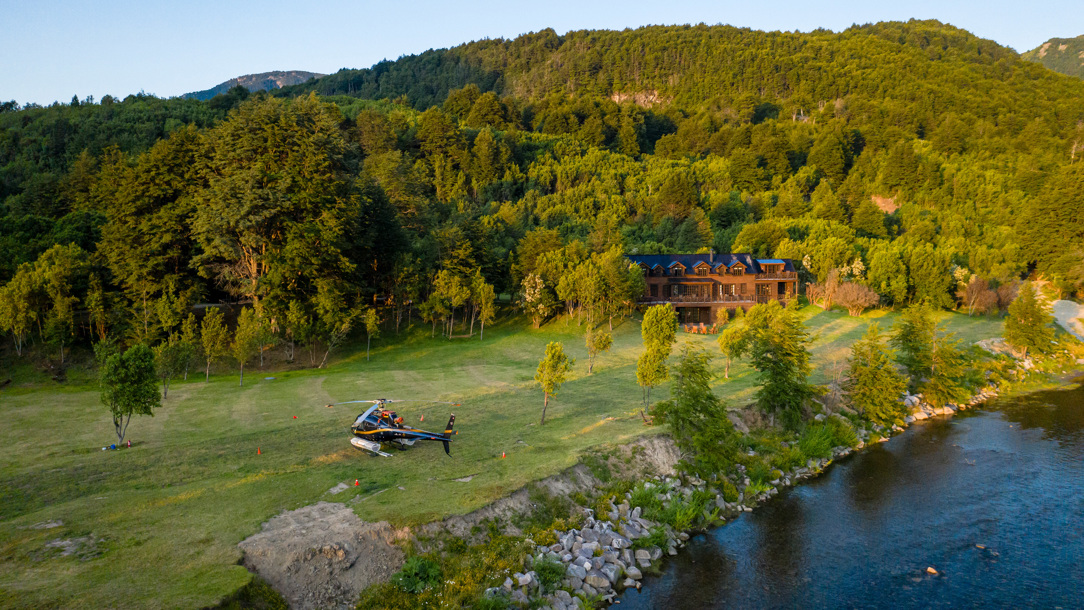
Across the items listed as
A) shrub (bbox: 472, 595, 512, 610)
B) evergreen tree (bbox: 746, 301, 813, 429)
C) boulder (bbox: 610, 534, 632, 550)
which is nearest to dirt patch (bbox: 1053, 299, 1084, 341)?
evergreen tree (bbox: 746, 301, 813, 429)

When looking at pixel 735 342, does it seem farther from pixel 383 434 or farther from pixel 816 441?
pixel 383 434

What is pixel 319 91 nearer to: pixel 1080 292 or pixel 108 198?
pixel 108 198

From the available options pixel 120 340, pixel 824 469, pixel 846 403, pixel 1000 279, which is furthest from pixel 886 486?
pixel 1000 279

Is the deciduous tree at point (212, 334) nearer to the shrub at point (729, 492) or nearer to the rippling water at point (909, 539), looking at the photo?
the rippling water at point (909, 539)

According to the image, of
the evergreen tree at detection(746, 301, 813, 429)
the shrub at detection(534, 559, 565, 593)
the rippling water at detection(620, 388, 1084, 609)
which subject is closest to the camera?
the shrub at detection(534, 559, 565, 593)

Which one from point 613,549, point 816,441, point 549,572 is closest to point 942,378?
point 816,441

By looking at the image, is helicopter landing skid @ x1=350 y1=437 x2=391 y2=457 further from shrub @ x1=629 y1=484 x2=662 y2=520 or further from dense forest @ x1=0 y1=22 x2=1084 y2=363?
dense forest @ x1=0 y1=22 x2=1084 y2=363
